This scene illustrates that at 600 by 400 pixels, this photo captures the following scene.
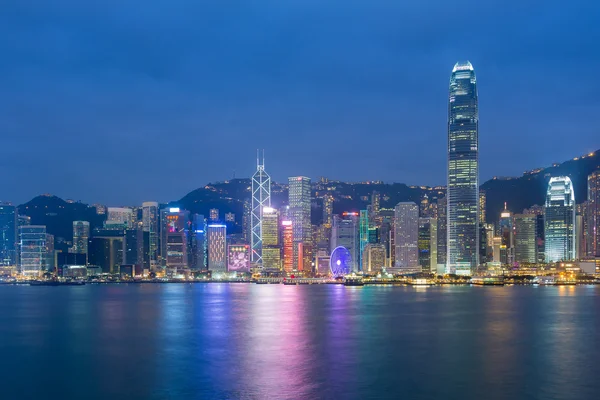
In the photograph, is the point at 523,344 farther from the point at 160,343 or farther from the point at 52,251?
the point at 52,251

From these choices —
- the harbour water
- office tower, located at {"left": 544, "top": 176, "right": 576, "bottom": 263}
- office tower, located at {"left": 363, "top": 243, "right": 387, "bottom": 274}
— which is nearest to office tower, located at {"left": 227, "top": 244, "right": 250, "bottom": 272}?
office tower, located at {"left": 363, "top": 243, "right": 387, "bottom": 274}

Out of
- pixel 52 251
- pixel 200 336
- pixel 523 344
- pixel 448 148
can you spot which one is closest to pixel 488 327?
pixel 523 344

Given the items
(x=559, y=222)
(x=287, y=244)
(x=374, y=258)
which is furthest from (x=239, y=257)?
(x=559, y=222)

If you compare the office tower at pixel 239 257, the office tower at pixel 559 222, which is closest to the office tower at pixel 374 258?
the office tower at pixel 239 257

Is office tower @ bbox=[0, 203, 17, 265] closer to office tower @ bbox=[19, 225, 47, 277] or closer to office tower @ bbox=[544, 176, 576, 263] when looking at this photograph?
office tower @ bbox=[19, 225, 47, 277]

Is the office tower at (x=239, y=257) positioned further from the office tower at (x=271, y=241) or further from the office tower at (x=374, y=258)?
the office tower at (x=374, y=258)

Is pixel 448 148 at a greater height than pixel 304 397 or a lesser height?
greater
